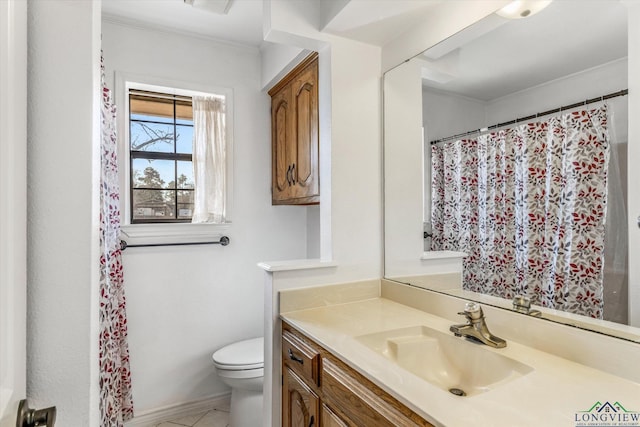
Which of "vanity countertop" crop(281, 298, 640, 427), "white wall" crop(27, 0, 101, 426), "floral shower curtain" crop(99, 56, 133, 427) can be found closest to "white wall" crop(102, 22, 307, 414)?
"floral shower curtain" crop(99, 56, 133, 427)

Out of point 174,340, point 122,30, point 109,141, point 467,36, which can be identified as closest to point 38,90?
point 109,141

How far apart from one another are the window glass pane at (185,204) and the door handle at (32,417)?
1.88 m

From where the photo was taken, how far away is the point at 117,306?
1.80 meters

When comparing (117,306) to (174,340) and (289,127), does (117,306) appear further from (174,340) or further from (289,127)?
(289,127)

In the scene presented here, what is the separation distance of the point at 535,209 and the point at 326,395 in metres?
0.95

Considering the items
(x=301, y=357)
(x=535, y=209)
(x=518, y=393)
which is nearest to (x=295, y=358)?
(x=301, y=357)

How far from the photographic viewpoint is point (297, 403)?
134 cm

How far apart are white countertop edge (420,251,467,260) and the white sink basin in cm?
36

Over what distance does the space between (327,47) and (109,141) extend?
1163 mm

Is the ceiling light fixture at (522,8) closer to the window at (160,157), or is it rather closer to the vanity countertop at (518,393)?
the vanity countertop at (518,393)

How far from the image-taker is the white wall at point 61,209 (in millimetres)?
668

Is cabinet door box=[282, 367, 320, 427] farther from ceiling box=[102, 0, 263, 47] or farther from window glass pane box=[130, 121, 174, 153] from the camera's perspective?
ceiling box=[102, 0, 263, 47]

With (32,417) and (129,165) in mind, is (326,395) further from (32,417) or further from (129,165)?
(129,165)

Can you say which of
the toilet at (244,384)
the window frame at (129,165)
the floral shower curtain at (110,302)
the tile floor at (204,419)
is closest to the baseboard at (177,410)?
the tile floor at (204,419)
